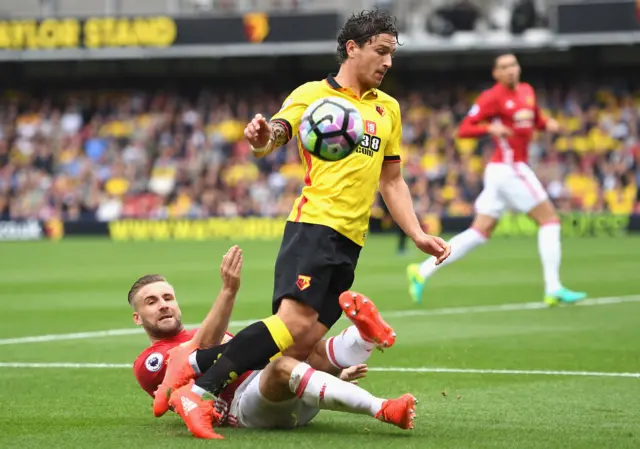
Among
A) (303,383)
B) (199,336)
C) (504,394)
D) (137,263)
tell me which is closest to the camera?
(303,383)

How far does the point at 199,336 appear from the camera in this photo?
6297 millimetres

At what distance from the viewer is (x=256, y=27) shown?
34.1 m

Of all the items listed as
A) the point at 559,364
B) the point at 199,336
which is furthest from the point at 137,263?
the point at 199,336

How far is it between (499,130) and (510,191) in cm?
68

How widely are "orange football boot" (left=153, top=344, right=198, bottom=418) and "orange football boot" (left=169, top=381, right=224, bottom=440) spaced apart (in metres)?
0.18

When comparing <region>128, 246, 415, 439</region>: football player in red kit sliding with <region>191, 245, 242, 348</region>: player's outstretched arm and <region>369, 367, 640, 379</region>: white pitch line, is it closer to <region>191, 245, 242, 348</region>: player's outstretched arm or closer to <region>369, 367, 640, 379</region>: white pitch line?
<region>191, 245, 242, 348</region>: player's outstretched arm

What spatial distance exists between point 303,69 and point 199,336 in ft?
102

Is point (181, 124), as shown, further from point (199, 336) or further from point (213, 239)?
point (199, 336)

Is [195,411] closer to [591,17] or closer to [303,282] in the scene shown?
[303,282]

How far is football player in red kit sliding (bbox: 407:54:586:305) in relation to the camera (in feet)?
42.5

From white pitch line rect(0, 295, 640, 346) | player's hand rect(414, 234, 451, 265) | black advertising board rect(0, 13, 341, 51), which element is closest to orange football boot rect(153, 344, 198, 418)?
player's hand rect(414, 234, 451, 265)

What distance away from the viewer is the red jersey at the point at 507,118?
43.7 feet

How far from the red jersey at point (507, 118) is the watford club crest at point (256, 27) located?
21.2 metres

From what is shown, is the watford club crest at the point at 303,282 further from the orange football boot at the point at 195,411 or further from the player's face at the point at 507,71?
the player's face at the point at 507,71
